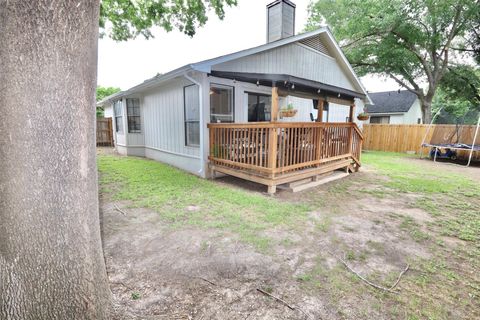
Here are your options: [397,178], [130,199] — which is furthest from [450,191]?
[130,199]

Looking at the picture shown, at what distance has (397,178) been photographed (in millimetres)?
6992

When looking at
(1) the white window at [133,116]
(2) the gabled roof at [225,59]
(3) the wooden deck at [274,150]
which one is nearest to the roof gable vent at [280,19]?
(2) the gabled roof at [225,59]

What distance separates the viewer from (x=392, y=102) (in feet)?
68.4

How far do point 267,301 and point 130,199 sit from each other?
3.64m

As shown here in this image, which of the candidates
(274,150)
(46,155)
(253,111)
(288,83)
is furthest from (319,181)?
(46,155)

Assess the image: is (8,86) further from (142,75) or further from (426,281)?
(142,75)

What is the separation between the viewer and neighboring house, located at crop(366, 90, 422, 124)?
19763 mm

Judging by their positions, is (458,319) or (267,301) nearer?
(458,319)

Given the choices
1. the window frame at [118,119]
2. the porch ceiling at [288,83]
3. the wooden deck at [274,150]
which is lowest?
the wooden deck at [274,150]

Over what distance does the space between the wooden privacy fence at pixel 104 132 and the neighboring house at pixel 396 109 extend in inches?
782

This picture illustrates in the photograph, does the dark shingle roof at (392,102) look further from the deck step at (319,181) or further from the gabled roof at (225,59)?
the deck step at (319,181)

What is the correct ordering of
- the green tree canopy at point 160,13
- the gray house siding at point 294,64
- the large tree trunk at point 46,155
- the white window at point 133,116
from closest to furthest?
the large tree trunk at point 46,155 < the green tree canopy at point 160,13 < the gray house siding at point 294,64 < the white window at point 133,116

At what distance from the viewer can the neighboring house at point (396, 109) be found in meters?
19.8

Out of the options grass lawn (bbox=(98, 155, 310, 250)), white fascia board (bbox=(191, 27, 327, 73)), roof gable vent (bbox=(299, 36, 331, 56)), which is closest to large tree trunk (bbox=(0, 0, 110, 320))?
grass lawn (bbox=(98, 155, 310, 250))
